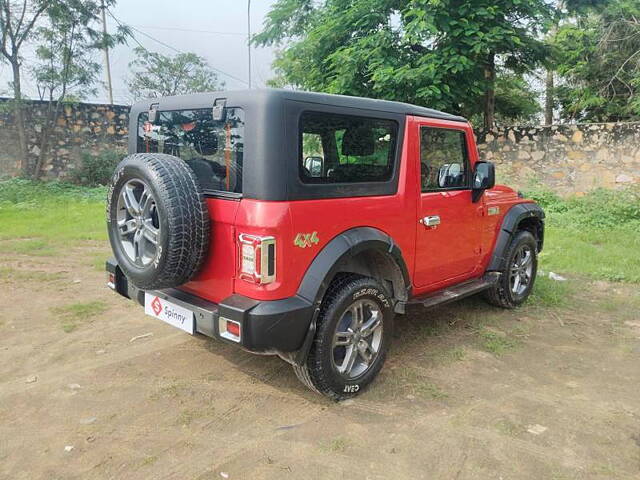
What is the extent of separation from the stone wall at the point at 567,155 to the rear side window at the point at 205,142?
29.9ft

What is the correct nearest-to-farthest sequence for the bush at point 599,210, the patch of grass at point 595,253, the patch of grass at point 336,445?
the patch of grass at point 336,445
the patch of grass at point 595,253
the bush at point 599,210

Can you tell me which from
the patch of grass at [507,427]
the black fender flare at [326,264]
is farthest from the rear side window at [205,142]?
the patch of grass at [507,427]

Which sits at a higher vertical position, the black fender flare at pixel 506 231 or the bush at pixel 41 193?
the black fender flare at pixel 506 231

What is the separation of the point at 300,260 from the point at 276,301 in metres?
0.26

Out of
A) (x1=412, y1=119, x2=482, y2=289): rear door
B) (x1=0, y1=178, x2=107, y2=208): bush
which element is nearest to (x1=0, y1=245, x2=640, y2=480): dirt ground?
(x1=412, y1=119, x2=482, y2=289): rear door

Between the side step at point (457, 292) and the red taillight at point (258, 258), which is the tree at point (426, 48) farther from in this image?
the red taillight at point (258, 258)

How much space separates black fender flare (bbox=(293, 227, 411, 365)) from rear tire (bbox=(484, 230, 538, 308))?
2.06 metres

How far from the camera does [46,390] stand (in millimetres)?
3035

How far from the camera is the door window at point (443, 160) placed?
3.49 meters

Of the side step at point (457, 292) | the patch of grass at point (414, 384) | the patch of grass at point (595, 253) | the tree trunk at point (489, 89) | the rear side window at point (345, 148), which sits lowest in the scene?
the patch of grass at point (414, 384)

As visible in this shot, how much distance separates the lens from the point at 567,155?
10.1m

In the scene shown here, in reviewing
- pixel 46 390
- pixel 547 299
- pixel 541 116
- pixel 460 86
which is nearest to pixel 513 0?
pixel 460 86

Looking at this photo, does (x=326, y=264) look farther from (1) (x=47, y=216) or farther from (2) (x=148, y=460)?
(1) (x=47, y=216)

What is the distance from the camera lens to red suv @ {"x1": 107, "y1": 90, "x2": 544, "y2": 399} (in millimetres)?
2543
